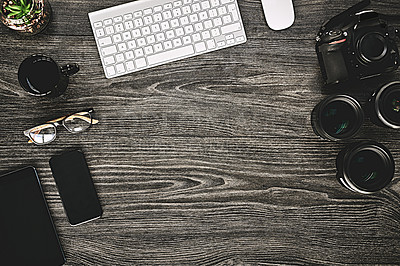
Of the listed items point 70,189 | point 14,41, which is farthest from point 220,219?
point 14,41

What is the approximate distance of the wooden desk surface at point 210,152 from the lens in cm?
105

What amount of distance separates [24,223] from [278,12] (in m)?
0.83

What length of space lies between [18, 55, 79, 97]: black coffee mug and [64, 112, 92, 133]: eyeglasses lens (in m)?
0.08

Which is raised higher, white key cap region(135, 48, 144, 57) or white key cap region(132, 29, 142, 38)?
white key cap region(132, 29, 142, 38)

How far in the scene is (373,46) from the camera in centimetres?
101

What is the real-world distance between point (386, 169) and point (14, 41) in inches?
38.4

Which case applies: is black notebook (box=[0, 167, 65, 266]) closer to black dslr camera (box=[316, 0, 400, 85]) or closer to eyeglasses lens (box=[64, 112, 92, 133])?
eyeglasses lens (box=[64, 112, 92, 133])

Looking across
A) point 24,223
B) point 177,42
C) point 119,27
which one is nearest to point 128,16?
point 119,27

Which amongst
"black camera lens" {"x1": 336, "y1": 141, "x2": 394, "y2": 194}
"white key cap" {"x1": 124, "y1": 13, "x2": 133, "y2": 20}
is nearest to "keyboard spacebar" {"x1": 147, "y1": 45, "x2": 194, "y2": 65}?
"white key cap" {"x1": 124, "y1": 13, "x2": 133, "y2": 20}

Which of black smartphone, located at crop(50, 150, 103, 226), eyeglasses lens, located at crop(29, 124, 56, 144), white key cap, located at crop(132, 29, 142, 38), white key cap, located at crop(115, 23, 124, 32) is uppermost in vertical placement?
white key cap, located at crop(115, 23, 124, 32)

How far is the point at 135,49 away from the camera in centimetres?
105

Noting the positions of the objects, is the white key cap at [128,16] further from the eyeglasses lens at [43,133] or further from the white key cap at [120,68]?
the eyeglasses lens at [43,133]

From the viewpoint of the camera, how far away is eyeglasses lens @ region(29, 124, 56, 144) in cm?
102

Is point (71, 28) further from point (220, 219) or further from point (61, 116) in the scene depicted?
point (220, 219)
